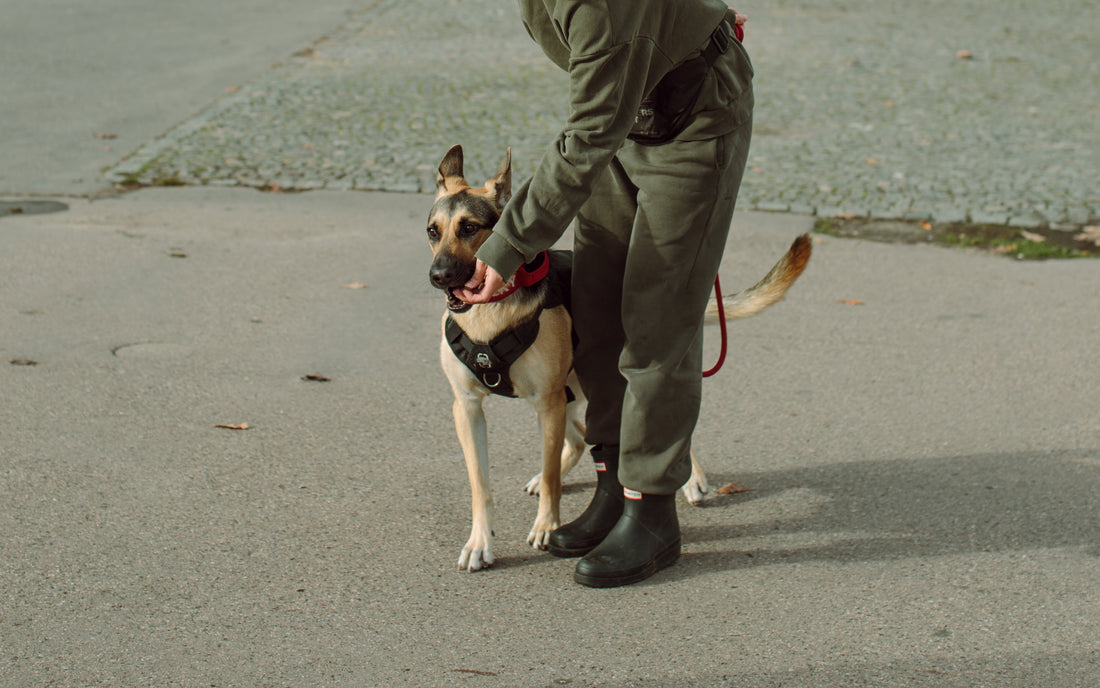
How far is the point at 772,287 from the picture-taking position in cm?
424

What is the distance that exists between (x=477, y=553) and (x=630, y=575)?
1.67ft

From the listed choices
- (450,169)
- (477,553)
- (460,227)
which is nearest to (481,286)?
(460,227)

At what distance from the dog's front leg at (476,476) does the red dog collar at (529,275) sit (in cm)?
38

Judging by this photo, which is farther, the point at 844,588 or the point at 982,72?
the point at 982,72

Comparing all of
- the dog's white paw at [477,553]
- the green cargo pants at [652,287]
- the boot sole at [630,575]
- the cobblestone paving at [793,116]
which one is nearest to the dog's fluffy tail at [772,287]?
the green cargo pants at [652,287]

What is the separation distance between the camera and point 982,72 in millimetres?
12398

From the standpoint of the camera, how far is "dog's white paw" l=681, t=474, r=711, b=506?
436 cm

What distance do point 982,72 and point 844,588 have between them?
10109 mm

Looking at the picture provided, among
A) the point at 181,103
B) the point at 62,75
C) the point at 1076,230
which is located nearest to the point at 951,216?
the point at 1076,230

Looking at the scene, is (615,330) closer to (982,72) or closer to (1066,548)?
(1066,548)

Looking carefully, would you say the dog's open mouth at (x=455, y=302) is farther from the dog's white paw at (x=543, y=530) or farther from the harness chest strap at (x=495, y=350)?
the dog's white paw at (x=543, y=530)

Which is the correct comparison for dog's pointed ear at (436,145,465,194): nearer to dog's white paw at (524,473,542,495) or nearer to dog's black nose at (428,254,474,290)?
dog's black nose at (428,254,474,290)

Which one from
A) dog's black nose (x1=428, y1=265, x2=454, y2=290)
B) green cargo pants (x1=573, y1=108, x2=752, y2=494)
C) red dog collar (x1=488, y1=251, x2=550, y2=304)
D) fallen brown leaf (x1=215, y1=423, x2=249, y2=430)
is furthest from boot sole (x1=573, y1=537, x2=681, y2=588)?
fallen brown leaf (x1=215, y1=423, x2=249, y2=430)

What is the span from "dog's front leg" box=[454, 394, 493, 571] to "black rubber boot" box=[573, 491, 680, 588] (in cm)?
32
